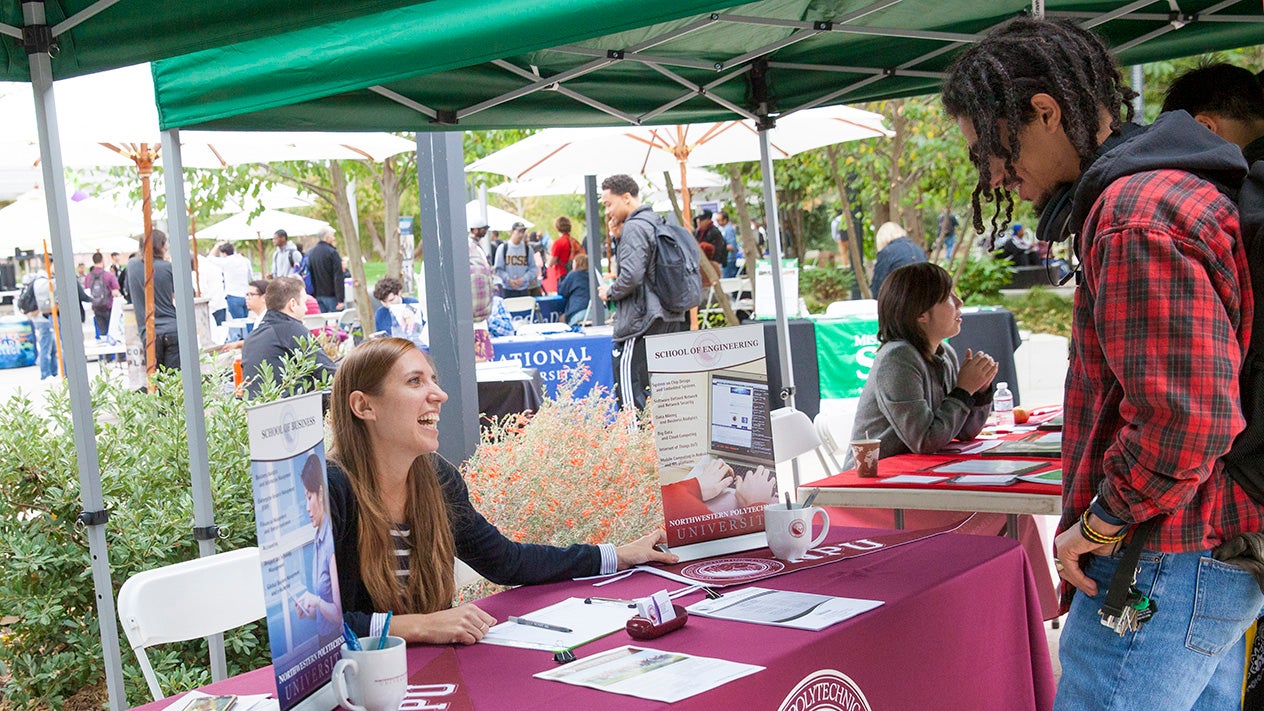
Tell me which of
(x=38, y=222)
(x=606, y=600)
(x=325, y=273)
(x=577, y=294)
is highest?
(x=38, y=222)

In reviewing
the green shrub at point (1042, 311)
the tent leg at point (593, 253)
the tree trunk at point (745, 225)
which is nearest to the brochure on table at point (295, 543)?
the tent leg at point (593, 253)

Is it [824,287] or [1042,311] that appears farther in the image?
[824,287]

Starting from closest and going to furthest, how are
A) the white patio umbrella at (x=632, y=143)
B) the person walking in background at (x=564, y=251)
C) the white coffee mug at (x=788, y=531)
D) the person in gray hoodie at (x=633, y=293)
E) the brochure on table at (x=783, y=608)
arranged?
1. the brochure on table at (x=783, y=608)
2. the white coffee mug at (x=788, y=531)
3. the person in gray hoodie at (x=633, y=293)
4. the white patio umbrella at (x=632, y=143)
5. the person walking in background at (x=564, y=251)

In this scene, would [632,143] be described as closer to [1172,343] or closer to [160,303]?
[160,303]

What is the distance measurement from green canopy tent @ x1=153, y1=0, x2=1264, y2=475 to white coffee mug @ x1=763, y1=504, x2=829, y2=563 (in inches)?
43.6

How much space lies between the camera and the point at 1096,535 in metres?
1.78

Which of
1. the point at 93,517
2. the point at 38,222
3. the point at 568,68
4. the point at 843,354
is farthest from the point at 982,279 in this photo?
the point at 93,517

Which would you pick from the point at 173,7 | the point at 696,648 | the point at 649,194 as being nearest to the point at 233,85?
the point at 173,7

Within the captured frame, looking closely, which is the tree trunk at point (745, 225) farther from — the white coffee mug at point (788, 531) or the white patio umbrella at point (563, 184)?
the white coffee mug at point (788, 531)

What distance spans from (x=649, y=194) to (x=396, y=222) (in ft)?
21.5

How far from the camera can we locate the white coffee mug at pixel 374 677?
1669 millimetres

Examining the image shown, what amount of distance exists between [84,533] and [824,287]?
13.9 m

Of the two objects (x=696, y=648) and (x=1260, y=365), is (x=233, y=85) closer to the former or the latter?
(x=696, y=648)

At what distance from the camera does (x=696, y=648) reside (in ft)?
6.46
